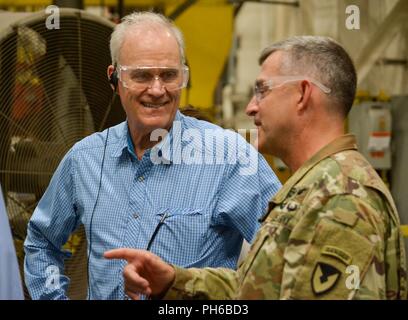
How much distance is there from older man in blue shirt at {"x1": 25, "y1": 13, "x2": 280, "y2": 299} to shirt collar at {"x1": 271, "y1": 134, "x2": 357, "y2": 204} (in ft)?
1.52

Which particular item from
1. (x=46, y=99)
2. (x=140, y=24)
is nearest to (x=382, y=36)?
(x=46, y=99)

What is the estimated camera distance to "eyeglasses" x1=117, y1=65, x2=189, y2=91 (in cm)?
231

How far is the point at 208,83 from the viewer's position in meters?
5.66

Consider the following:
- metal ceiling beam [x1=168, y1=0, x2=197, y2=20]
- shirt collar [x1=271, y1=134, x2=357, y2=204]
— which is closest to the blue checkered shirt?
shirt collar [x1=271, y1=134, x2=357, y2=204]

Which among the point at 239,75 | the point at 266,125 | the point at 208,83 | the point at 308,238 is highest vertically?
the point at 266,125

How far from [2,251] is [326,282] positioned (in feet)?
2.17

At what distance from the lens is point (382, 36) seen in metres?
5.12

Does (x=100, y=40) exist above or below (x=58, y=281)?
above

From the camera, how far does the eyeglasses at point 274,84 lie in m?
1.88

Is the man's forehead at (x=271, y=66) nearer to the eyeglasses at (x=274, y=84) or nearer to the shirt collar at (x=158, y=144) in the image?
the eyeglasses at (x=274, y=84)

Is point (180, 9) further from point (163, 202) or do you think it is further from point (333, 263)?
point (333, 263)
